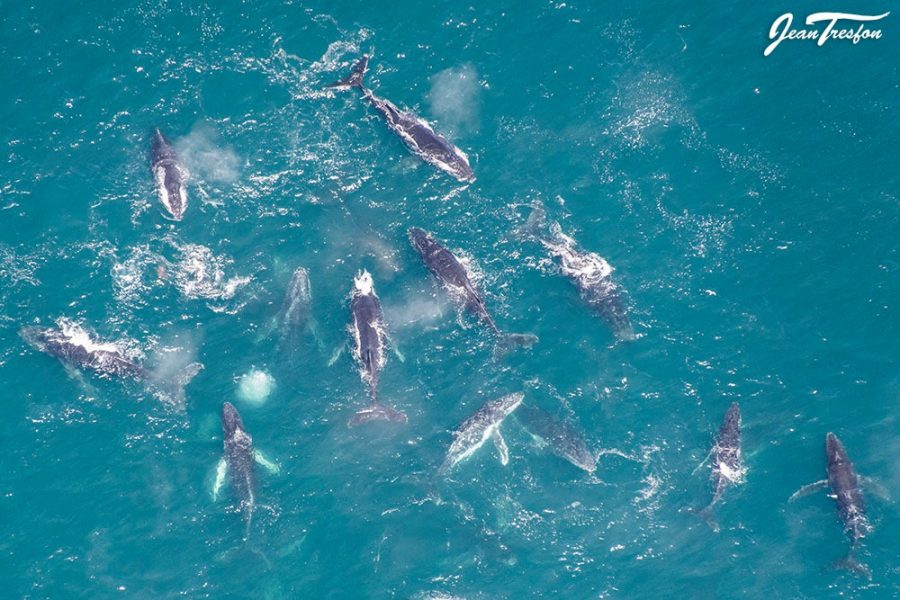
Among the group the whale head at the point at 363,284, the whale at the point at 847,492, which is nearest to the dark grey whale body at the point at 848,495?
the whale at the point at 847,492

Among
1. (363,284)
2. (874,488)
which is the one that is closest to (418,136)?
(363,284)

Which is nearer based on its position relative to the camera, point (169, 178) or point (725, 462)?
point (725, 462)

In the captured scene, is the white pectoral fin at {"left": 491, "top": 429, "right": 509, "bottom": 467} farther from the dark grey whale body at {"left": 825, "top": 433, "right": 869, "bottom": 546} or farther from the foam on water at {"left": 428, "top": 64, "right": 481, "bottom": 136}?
the dark grey whale body at {"left": 825, "top": 433, "right": 869, "bottom": 546}

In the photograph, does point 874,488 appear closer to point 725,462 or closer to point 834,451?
point 834,451

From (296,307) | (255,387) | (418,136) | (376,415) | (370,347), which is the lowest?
(376,415)

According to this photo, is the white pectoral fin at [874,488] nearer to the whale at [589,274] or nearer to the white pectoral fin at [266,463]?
the whale at [589,274]
